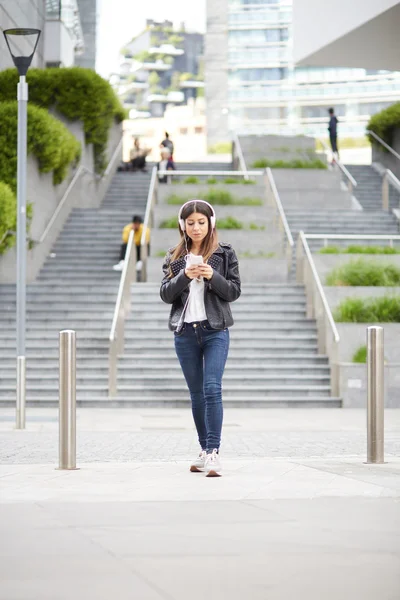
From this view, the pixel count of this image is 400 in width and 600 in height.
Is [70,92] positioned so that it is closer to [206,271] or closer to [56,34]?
[56,34]

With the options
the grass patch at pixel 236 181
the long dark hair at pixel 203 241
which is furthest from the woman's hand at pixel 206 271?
the grass patch at pixel 236 181

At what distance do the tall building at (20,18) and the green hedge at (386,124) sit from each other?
1067 cm

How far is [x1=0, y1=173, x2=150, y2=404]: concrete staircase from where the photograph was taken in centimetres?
1895

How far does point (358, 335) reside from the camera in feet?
62.9

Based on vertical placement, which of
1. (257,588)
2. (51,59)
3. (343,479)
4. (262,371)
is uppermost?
(51,59)

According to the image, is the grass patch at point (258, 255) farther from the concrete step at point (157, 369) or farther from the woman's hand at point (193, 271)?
the woman's hand at point (193, 271)

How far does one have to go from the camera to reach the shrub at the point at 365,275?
21031 millimetres

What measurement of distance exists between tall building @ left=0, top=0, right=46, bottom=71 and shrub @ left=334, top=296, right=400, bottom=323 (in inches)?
558

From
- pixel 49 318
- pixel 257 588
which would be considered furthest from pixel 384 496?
pixel 49 318

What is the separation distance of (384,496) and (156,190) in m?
23.0

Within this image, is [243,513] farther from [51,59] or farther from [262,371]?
[51,59]

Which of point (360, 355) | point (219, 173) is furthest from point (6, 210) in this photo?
point (219, 173)

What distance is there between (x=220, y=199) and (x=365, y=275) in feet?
25.3

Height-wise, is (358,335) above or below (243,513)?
below
